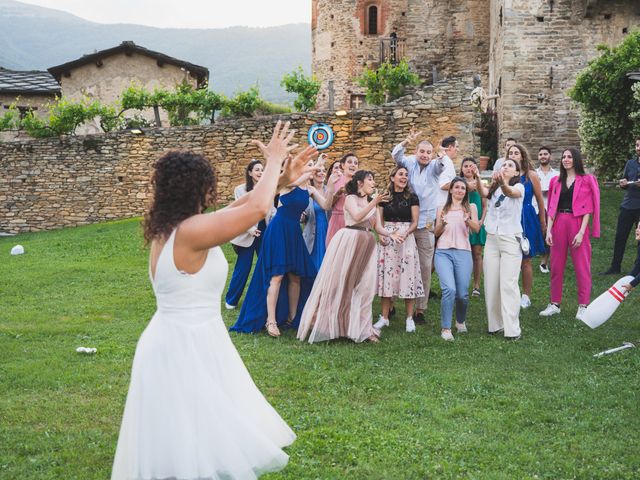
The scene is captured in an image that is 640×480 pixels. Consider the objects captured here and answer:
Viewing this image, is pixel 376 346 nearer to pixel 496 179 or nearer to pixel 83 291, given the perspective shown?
pixel 496 179

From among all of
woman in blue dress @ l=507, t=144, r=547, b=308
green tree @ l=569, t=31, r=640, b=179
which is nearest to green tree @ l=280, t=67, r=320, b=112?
green tree @ l=569, t=31, r=640, b=179

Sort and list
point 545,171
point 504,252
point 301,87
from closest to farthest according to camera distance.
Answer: point 504,252
point 545,171
point 301,87

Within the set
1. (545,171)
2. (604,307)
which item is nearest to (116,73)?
(545,171)

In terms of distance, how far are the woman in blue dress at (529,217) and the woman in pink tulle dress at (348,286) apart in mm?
2024

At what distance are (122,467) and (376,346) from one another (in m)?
4.30

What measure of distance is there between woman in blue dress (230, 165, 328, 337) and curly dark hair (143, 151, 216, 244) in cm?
439

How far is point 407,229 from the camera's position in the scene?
8.02 metres

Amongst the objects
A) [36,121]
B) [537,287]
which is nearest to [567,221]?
[537,287]

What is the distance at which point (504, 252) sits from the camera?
778 cm

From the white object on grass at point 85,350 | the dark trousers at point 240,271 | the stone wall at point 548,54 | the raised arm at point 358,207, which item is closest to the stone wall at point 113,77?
the stone wall at point 548,54

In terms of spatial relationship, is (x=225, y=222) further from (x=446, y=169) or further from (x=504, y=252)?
(x=446, y=169)

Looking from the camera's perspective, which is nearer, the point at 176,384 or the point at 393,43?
the point at 176,384

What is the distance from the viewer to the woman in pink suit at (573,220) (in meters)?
8.43

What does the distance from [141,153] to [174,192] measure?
18.2 m
